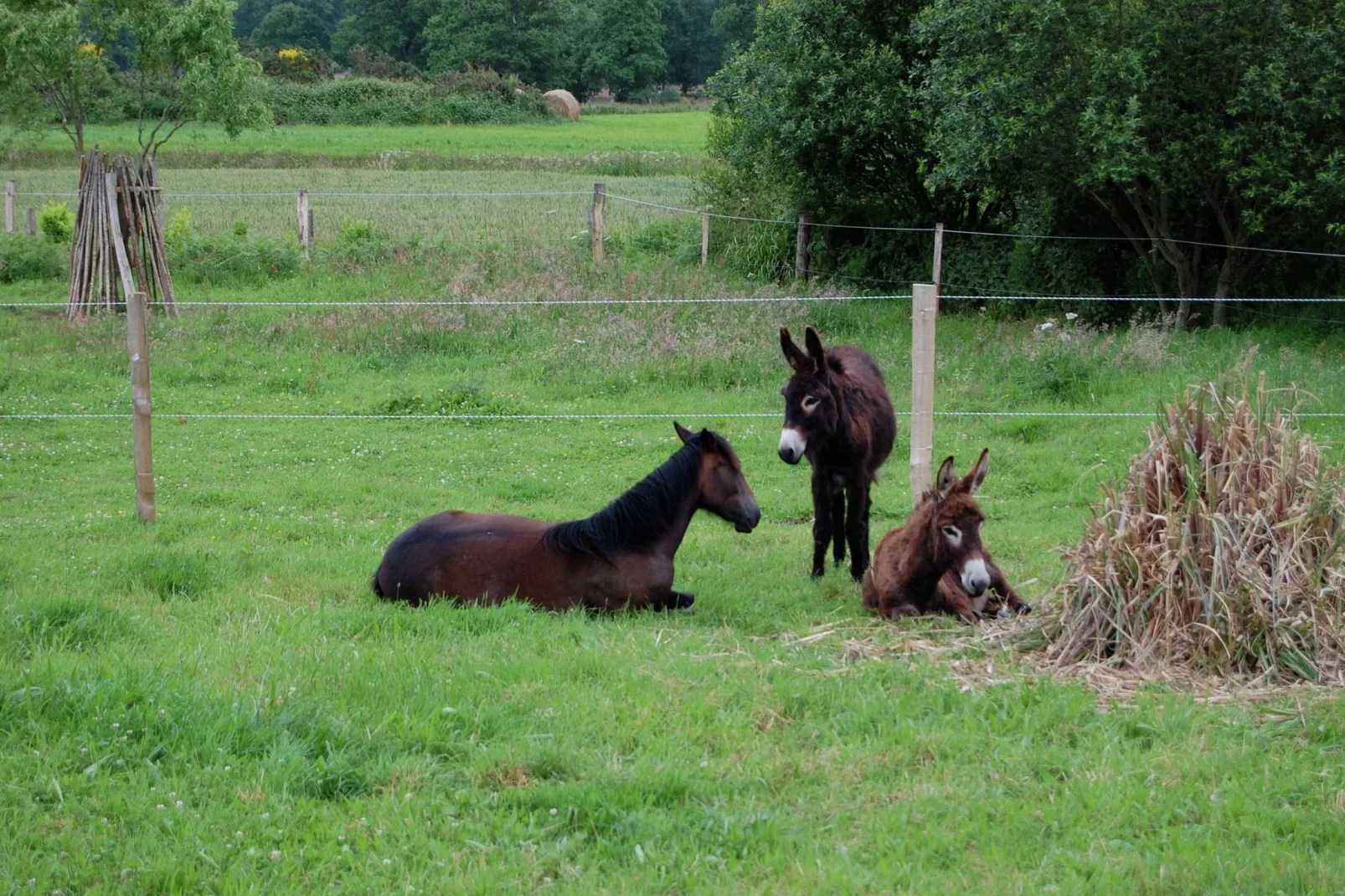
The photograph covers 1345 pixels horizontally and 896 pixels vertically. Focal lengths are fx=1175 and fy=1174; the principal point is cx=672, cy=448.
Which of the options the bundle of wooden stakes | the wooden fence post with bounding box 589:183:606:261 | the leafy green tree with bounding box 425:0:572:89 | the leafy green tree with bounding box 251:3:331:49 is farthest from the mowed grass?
the leafy green tree with bounding box 251:3:331:49

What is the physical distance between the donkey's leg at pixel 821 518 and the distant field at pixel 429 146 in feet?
117

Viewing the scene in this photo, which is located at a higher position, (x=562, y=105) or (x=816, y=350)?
(x=562, y=105)

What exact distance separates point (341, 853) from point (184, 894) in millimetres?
549

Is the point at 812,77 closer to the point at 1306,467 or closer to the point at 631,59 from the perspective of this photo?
the point at 1306,467

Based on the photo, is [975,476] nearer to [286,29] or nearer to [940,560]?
[940,560]

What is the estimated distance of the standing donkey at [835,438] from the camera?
8500 millimetres

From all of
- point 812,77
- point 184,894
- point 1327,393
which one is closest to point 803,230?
point 812,77

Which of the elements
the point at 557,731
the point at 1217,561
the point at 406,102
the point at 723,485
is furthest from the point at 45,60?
the point at 406,102

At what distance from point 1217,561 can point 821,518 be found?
3.14m

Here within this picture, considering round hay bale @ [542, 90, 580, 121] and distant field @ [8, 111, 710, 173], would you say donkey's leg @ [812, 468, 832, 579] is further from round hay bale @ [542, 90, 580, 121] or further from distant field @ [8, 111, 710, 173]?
round hay bale @ [542, 90, 580, 121]

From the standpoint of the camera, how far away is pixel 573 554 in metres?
7.83

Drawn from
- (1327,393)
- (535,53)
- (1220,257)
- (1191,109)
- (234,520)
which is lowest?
(234,520)

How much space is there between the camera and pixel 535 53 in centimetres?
8731

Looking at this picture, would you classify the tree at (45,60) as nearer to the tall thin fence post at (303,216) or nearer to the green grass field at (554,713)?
the tall thin fence post at (303,216)
